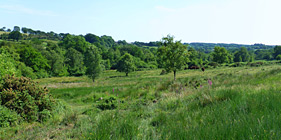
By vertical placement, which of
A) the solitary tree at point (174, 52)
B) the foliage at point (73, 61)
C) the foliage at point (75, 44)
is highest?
the foliage at point (75, 44)

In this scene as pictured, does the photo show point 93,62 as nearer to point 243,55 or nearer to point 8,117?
→ point 8,117

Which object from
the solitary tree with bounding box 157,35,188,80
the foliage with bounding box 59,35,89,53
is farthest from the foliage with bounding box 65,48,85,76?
the solitary tree with bounding box 157,35,188,80

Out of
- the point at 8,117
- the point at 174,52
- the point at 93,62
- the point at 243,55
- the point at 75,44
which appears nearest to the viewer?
the point at 8,117

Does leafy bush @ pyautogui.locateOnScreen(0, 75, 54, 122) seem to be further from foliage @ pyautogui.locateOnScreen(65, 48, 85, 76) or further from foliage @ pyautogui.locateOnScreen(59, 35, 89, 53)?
foliage @ pyautogui.locateOnScreen(59, 35, 89, 53)

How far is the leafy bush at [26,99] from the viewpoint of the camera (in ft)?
23.4

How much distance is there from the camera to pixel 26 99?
7.48 m

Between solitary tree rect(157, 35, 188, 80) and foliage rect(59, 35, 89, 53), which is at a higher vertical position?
foliage rect(59, 35, 89, 53)

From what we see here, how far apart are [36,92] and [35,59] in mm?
69429

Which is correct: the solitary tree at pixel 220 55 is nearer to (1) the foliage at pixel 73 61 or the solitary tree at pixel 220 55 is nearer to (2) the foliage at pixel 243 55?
(2) the foliage at pixel 243 55

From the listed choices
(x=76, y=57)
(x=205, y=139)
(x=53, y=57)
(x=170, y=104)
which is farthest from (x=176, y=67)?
(x=76, y=57)

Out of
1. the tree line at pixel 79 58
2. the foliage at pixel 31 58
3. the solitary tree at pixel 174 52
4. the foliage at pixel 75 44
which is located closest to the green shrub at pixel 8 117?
the tree line at pixel 79 58

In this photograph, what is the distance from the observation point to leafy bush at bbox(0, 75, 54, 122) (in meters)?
7.12

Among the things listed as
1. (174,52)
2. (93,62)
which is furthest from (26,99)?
(93,62)

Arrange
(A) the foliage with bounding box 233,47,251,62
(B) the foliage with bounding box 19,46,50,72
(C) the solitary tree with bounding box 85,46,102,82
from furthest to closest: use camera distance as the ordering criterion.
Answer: (A) the foliage with bounding box 233,47,251,62, (B) the foliage with bounding box 19,46,50,72, (C) the solitary tree with bounding box 85,46,102,82
